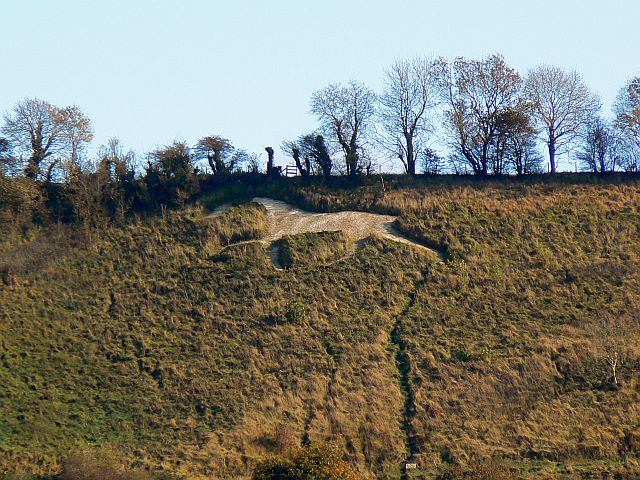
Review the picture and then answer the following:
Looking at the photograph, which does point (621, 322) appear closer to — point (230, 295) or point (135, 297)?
point (230, 295)

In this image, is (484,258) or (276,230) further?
(276,230)

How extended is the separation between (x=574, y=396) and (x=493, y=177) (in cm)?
2188

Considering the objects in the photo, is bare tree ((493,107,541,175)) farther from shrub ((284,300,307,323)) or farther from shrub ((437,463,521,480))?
shrub ((437,463,521,480))

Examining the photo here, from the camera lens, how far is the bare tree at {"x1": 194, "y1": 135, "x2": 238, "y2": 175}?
203ft

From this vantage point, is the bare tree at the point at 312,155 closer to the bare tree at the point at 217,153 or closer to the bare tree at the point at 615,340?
the bare tree at the point at 217,153

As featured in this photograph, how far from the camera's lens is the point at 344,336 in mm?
46062

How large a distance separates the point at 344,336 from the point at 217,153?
817 inches

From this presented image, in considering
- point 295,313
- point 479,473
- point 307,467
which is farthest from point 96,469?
point 295,313

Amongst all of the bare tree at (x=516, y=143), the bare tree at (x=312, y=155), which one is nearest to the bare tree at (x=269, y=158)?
the bare tree at (x=312, y=155)

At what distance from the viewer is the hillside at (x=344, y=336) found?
39.3 metres

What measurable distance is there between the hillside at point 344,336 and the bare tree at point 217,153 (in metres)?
3.14

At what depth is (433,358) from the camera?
44.3m

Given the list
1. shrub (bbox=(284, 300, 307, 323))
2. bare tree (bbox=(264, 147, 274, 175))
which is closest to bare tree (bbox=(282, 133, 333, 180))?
bare tree (bbox=(264, 147, 274, 175))

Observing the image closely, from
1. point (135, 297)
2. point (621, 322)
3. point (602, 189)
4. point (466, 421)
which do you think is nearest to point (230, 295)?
point (135, 297)
